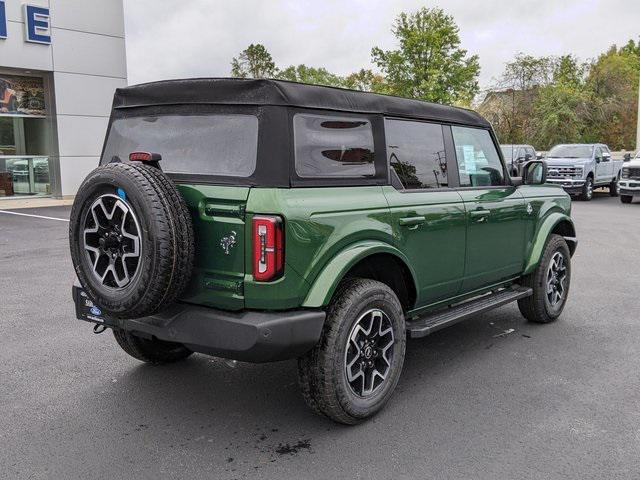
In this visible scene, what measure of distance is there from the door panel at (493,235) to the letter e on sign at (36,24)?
1650 centimetres

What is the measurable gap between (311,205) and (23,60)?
1716 centimetres

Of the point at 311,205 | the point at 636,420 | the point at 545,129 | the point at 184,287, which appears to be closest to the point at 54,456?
the point at 184,287

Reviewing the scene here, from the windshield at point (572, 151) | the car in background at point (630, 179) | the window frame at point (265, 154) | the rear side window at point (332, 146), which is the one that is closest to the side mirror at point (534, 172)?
the rear side window at point (332, 146)

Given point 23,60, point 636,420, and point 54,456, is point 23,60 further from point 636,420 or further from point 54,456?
point 636,420

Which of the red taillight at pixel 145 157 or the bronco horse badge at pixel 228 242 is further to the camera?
the red taillight at pixel 145 157

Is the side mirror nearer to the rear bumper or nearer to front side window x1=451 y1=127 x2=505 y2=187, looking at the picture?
front side window x1=451 y1=127 x2=505 y2=187

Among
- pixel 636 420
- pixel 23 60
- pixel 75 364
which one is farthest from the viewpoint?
pixel 23 60

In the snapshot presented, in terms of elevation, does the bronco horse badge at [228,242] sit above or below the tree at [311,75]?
below

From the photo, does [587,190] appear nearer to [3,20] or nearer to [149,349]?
[3,20]

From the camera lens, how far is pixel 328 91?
3674 millimetres

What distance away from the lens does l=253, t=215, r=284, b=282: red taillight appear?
313cm

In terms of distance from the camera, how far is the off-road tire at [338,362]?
3.40 meters

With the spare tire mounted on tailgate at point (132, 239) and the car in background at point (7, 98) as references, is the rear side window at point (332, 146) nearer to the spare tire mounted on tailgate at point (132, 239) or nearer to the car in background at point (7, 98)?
the spare tire mounted on tailgate at point (132, 239)

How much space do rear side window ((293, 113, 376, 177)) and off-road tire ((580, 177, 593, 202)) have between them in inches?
709
